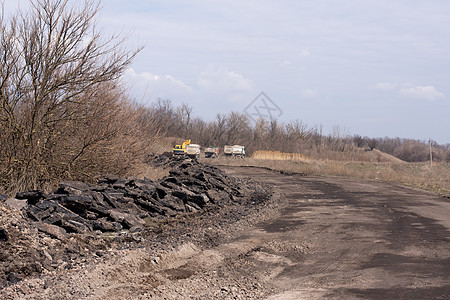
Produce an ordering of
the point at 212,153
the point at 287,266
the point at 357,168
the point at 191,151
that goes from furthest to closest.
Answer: the point at 212,153 < the point at 191,151 < the point at 357,168 < the point at 287,266

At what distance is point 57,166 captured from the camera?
14023mm

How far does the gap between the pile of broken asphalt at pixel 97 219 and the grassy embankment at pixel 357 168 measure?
14048 millimetres

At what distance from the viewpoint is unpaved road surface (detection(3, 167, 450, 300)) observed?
19.8ft

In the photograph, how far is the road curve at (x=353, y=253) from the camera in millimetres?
6379

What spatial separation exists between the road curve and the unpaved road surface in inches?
0.6

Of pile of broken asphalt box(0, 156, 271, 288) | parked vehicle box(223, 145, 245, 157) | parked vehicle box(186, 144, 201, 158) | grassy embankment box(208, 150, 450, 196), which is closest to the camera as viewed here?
pile of broken asphalt box(0, 156, 271, 288)

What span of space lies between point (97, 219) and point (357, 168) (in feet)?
142

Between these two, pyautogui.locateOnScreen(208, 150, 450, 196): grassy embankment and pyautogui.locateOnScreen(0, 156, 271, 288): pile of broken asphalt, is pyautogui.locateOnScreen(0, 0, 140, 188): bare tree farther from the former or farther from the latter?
pyautogui.locateOnScreen(208, 150, 450, 196): grassy embankment

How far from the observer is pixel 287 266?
25.6 feet

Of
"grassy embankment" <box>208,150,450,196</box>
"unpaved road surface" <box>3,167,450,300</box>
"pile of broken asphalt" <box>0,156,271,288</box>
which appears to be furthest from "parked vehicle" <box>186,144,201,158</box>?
"unpaved road surface" <box>3,167,450,300</box>

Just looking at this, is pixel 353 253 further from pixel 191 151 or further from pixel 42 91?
pixel 191 151

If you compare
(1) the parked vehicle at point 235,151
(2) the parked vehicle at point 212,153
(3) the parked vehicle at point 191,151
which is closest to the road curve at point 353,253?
(3) the parked vehicle at point 191,151

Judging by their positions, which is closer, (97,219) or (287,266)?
(287,266)

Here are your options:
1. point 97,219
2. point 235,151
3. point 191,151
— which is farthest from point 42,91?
point 235,151
